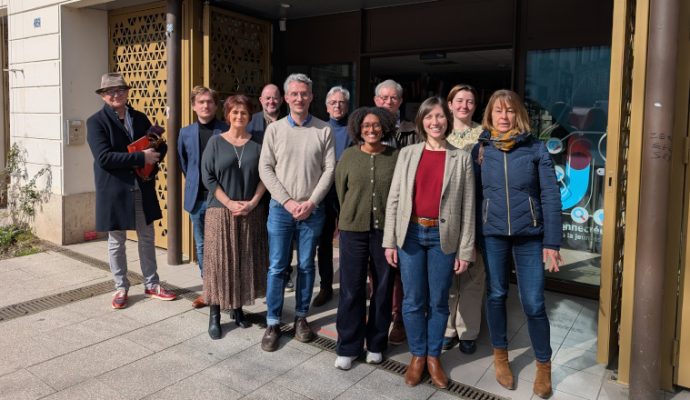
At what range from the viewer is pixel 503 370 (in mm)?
3375

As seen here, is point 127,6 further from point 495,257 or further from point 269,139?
point 495,257

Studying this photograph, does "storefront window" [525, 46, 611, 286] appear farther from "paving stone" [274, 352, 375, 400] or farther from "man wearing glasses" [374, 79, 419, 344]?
"paving stone" [274, 352, 375, 400]

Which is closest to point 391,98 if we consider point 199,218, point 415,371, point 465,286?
point 465,286

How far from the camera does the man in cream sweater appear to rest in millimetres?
3744

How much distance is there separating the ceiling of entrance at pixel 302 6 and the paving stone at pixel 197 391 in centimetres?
404

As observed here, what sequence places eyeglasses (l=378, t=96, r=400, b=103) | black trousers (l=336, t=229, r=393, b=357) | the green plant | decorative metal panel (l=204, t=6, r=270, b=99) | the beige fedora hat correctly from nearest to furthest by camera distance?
black trousers (l=336, t=229, r=393, b=357) < eyeglasses (l=378, t=96, r=400, b=103) < the beige fedora hat < decorative metal panel (l=204, t=6, r=270, b=99) < the green plant

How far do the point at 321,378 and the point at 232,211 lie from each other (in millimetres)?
1309

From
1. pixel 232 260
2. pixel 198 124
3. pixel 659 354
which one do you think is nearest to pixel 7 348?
pixel 232 260

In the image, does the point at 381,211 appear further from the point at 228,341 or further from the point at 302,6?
the point at 302,6

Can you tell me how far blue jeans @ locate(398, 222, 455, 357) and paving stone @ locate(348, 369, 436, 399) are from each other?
7.9 inches

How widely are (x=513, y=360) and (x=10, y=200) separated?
6.84 m

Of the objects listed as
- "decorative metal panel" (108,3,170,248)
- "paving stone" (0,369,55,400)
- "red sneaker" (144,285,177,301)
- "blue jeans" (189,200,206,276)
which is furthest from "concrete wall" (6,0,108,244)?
"paving stone" (0,369,55,400)

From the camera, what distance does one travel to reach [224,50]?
613cm

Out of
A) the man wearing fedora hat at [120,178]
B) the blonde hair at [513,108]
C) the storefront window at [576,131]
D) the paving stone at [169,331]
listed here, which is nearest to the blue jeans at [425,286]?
the blonde hair at [513,108]
